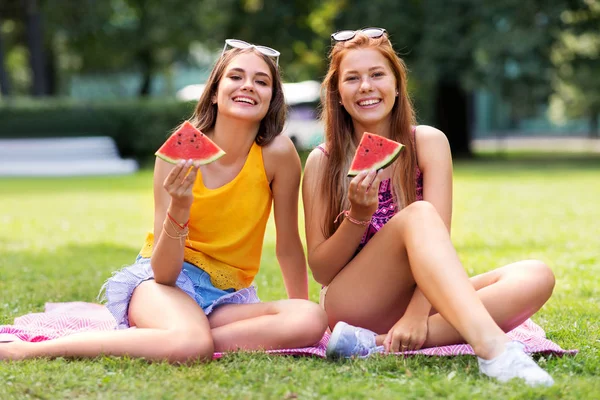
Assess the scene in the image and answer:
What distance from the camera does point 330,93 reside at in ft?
14.8

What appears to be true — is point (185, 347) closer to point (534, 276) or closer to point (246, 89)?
point (246, 89)

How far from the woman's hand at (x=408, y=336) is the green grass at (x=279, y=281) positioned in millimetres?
135

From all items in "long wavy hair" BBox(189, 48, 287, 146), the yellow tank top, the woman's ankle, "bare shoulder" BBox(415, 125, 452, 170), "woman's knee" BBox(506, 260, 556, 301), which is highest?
"long wavy hair" BBox(189, 48, 287, 146)

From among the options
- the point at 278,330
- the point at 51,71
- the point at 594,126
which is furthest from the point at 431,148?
the point at 594,126

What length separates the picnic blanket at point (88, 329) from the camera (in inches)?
158

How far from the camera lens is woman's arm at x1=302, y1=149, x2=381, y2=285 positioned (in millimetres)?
3812

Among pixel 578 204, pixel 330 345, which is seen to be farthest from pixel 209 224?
pixel 578 204

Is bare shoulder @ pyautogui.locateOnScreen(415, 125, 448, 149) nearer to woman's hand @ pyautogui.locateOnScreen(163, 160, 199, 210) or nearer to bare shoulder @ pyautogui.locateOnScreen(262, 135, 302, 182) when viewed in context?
bare shoulder @ pyautogui.locateOnScreen(262, 135, 302, 182)

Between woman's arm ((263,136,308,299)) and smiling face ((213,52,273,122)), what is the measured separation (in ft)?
0.68

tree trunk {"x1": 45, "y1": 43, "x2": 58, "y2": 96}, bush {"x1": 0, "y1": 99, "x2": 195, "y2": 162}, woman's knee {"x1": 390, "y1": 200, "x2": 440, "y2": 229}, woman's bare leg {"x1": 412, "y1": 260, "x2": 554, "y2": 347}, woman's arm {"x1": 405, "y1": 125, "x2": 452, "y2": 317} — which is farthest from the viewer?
tree trunk {"x1": 45, "y1": 43, "x2": 58, "y2": 96}

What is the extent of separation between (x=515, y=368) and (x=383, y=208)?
1223mm

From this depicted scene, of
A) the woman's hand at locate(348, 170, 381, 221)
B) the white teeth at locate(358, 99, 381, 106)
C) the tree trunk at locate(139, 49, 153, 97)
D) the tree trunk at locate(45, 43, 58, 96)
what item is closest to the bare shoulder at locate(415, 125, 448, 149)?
A: the white teeth at locate(358, 99, 381, 106)

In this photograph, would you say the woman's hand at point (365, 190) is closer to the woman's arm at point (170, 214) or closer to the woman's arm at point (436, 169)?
the woman's arm at point (436, 169)

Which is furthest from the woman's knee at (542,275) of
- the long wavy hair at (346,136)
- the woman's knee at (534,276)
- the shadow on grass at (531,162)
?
the shadow on grass at (531,162)
